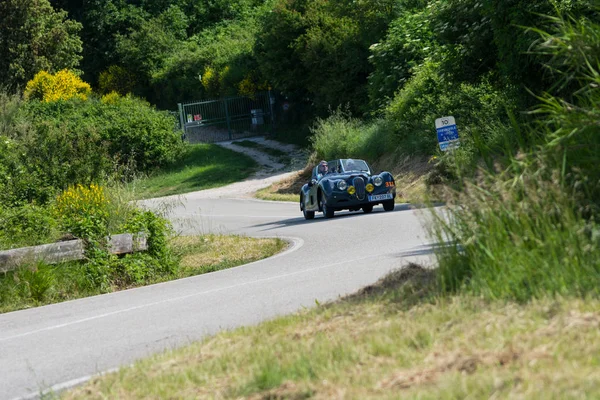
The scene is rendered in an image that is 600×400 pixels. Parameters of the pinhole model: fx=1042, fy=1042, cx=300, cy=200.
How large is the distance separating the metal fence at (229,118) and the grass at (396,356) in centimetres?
5028

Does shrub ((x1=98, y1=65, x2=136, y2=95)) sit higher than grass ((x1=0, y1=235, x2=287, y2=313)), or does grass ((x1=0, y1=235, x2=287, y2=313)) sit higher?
shrub ((x1=98, y1=65, x2=136, y2=95))

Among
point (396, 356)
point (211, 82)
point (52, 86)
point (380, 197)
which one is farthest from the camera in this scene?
point (211, 82)

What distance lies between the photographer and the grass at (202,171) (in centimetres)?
4453

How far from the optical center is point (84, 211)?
16.1 metres

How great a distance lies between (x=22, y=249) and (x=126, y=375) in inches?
273

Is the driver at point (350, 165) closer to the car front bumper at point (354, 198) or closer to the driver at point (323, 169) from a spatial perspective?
the driver at point (323, 169)

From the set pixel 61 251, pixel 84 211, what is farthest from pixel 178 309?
pixel 84 211

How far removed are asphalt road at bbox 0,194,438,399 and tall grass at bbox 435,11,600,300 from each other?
1.88ft

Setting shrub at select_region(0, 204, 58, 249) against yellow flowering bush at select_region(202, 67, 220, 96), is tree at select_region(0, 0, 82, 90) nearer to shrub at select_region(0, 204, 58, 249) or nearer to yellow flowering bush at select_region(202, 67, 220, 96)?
yellow flowering bush at select_region(202, 67, 220, 96)


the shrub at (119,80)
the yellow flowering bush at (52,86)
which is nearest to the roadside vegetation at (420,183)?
the yellow flowering bush at (52,86)

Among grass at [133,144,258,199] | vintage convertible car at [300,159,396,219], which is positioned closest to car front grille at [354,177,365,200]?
vintage convertible car at [300,159,396,219]

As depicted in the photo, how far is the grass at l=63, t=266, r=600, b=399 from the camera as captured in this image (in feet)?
17.1

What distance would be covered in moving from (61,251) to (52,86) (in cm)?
4752

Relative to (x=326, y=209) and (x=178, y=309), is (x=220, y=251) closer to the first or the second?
(x=326, y=209)
